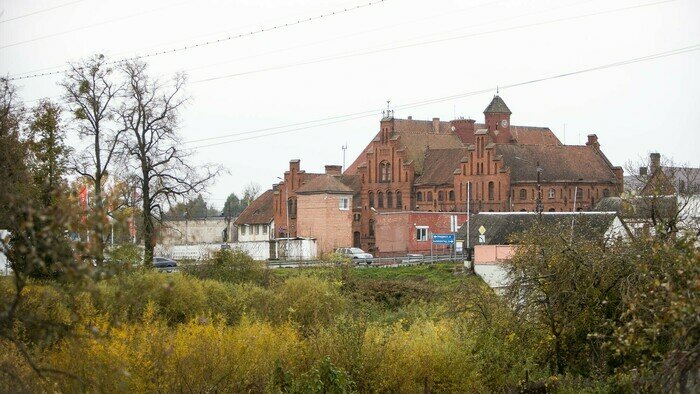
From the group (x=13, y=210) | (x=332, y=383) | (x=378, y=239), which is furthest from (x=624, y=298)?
(x=378, y=239)

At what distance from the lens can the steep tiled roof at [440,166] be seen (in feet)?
332

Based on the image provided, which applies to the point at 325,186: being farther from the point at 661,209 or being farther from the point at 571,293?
the point at 571,293

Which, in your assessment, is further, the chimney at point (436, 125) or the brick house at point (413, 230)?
the chimney at point (436, 125)

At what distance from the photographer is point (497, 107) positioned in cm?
11188

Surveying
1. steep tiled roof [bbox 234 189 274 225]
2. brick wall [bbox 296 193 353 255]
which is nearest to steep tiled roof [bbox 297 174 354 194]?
brick wall [bbox 296 193 353 255]

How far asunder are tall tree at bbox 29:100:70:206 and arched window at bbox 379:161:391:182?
62.4 meters

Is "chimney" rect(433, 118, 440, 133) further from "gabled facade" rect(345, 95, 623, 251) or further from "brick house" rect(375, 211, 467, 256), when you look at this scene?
"brick house" rect(375, 211, 467, 256)

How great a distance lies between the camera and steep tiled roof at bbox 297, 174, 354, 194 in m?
96.7

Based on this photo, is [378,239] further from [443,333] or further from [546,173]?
[443,333]

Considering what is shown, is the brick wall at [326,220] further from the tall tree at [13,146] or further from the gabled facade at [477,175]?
the tall tree at [13,146]

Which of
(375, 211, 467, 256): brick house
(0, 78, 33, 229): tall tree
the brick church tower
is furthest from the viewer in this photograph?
the brick church tower

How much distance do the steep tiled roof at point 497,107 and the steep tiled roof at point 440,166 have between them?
28.2 ft

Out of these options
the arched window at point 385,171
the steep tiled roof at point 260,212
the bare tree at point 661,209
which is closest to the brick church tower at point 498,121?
the arched window at point 385,171

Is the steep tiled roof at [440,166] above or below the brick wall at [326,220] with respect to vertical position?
above
